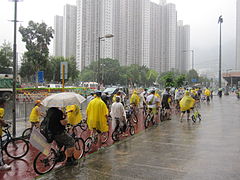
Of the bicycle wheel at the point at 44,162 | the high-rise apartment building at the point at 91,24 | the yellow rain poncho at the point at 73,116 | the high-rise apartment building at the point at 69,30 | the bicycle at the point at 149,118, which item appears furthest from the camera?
the high-rise apartment building at the point at 69,30

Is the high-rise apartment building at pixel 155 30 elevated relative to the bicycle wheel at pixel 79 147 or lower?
elevated

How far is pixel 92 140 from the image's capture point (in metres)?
7.44

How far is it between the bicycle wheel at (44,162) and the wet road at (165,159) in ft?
0.59

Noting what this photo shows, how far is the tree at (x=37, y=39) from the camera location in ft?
100

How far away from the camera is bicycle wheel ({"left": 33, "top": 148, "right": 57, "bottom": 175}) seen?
5.25 metres

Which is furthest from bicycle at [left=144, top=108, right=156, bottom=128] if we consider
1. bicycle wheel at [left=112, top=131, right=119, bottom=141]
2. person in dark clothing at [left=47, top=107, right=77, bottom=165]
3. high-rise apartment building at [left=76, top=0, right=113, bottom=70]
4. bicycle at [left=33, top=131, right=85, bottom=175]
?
high-rise apartment building at [left=76, top=0, right=113, bottom=70]

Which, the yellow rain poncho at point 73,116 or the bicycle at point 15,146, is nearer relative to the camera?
the bicycle at point 15,146

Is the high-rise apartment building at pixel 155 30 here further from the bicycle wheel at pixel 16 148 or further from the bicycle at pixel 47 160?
the bicycle at pixel 47 160

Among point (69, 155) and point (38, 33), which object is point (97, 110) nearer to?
point (69, 155)

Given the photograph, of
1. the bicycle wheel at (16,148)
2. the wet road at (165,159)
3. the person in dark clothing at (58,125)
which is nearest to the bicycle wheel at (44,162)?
the wet road at (165,159)

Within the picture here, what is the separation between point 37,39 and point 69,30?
46.4 m

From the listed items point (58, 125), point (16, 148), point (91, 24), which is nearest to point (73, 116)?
point (16, 148)

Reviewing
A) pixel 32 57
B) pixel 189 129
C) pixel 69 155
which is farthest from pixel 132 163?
pixel 32 57

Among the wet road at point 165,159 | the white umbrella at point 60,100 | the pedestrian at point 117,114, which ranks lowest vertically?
the wet road at point 165,159
